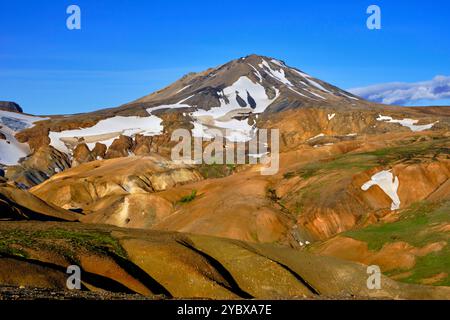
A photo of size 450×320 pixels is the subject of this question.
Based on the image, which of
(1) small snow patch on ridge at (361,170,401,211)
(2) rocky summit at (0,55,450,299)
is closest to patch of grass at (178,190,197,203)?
(2) rocky summit at (0,55,450,299)

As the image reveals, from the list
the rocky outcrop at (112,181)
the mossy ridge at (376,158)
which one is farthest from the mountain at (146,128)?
the mossy ridge at (376,158)

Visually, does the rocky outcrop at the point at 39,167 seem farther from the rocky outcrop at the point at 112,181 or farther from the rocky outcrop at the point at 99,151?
the rocky outcrop at the point at 112,181

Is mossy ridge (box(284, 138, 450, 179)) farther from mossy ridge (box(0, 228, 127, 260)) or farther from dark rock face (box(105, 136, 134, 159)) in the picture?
dark rock face (box(105, 136, 134, 159))

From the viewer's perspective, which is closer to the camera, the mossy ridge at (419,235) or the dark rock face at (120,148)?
the mossy ridge at (419,235)

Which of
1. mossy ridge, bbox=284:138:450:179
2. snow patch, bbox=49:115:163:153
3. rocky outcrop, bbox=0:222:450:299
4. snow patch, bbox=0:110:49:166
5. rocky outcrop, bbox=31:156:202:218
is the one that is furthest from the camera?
snow patch, bbox=49:115:163:153
